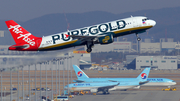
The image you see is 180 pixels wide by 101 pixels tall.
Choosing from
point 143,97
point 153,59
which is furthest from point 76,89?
point 153,59

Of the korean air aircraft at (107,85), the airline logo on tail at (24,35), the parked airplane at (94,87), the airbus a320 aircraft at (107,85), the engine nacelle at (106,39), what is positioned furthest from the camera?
the korean air aircraft at (107,85)

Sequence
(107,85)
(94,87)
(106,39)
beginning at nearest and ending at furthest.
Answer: (106,39) → (94,87) → (107,85)

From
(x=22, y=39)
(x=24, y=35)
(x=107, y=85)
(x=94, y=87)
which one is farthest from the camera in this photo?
(x=107, y=85)

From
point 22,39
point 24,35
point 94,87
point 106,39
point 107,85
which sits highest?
point 24,35

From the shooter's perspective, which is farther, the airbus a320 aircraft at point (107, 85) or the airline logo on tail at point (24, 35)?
the airbus a320 aircraft at point (107, 85)

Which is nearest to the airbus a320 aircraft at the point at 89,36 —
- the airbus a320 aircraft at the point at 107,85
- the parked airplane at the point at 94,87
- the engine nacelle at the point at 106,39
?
the engine nacelle at the point at 106,39

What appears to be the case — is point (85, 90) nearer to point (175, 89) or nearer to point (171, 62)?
point (175, 89)

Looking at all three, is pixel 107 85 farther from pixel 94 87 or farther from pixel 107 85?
pixel 94 87

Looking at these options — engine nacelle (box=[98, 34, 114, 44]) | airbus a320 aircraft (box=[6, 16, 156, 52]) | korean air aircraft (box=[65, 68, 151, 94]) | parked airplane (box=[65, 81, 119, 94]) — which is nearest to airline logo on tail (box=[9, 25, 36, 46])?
airbus a320 aircraft (box=[6, 16, 156, 52])

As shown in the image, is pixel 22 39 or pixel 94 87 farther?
pixel 94 87

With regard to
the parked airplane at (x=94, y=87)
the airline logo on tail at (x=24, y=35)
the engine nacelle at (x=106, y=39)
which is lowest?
the parked airplane at (x=94, y=87)

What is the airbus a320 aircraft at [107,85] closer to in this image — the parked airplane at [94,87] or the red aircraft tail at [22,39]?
the parked airplane at [94,87]

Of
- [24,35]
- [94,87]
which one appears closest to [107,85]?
[94,87]

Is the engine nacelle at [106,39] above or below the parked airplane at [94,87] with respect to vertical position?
above
